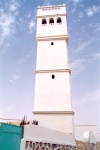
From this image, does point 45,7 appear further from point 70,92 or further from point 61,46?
point 70,92

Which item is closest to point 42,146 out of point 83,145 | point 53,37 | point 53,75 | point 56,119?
point 83,145

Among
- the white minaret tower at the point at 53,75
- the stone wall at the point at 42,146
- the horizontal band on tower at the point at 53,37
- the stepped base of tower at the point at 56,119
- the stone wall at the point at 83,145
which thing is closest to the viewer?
the stone wall at the point at 42,146

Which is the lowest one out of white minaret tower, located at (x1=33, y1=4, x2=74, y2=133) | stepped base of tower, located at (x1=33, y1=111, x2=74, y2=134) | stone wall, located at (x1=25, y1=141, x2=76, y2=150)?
stone wall, located at (x1=25, y1=141, x2=76, y2=150)

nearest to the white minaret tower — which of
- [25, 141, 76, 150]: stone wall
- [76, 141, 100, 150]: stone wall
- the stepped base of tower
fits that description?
the stepped base of tower

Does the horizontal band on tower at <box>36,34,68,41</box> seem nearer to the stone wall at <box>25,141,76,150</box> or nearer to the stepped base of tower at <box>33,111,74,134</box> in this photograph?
the stepped base of tower at <box>33,111,74,134</box>

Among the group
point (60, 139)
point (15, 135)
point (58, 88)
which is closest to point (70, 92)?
point (58, 88)

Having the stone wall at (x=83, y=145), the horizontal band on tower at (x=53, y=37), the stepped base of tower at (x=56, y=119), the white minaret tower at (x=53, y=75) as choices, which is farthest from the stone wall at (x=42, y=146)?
the horizontal band on tower at (x=53, y=37)

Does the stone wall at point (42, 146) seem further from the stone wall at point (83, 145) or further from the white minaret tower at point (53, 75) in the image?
the white minaret tower at point (53, 75)

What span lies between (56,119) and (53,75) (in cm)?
374

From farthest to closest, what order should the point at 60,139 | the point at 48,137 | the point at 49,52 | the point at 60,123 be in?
1. the point at 49,52
2. the point at 60,123
3. the point at 60,139
4. the point at 48,137

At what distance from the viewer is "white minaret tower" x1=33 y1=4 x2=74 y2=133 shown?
15.7 metres

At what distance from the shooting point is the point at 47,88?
663 inches

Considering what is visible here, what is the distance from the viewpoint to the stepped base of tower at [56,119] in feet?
50.6

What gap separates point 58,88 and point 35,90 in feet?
6.25
